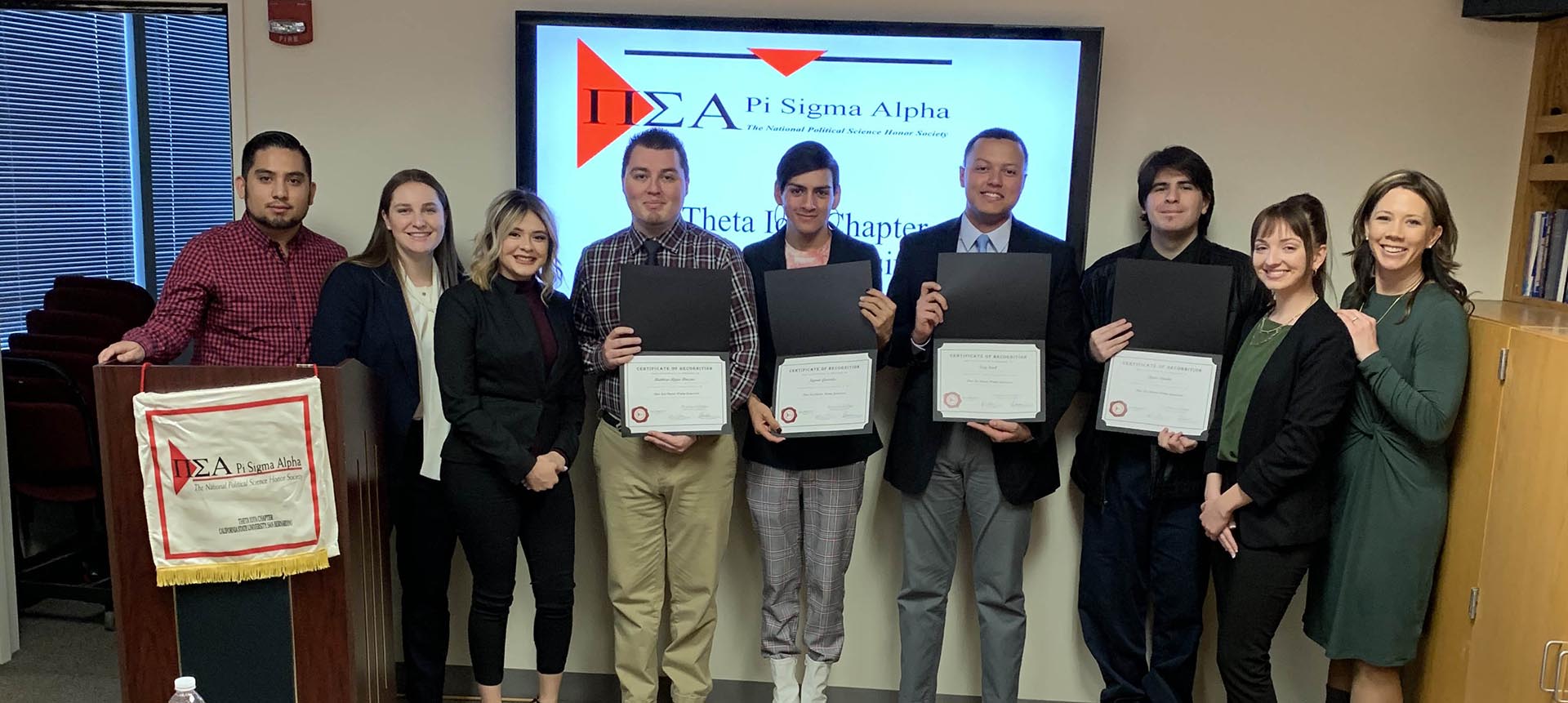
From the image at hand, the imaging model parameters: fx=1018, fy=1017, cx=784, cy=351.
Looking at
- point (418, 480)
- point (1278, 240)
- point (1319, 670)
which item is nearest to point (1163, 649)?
point (1319, 670)

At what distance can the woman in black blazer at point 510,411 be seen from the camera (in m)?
2.47

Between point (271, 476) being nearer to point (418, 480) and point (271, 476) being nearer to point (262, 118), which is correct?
point (418, 480)

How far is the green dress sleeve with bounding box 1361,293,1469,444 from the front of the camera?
226 centimetres

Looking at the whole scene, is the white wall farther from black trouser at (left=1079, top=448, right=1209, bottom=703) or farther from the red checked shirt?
the red checked shirt

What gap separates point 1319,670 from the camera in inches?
121

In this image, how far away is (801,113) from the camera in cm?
293

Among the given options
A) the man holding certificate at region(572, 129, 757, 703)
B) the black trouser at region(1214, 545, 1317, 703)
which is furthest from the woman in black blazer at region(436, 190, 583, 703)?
the black trouser at region(1214, 545, 1317, 703)

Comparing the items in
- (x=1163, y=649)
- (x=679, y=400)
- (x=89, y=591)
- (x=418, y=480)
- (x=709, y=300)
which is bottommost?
(x=89, y=591)

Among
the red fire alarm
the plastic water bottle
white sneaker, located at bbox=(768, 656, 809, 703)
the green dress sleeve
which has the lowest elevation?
white sneaker, located at bbox=(768, 656, 809, 703)

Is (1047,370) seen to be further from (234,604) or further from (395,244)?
(234,604)

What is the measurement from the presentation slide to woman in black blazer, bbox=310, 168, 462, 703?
421mm

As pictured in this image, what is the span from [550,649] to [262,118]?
1807 mm

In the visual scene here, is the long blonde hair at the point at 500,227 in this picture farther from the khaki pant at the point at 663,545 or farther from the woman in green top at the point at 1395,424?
the woman in green top at the point at 1395,424

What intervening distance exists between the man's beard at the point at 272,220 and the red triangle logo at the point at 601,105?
31.7 inches
